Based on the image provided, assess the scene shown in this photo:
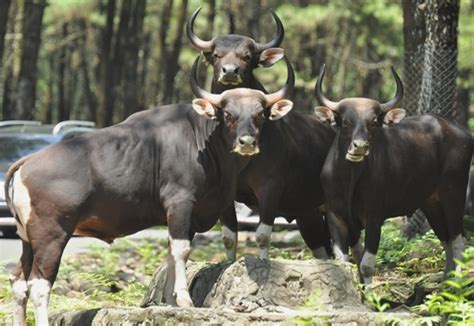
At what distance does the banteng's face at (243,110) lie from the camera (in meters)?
11.3

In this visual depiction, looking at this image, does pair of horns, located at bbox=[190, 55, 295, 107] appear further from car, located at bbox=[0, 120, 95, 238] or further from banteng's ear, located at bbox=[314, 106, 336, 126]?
car, located at bbox=[0, 120, 95, 238]

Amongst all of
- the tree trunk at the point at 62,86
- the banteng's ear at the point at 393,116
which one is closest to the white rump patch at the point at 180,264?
the banteng's ear at the point at 393,116

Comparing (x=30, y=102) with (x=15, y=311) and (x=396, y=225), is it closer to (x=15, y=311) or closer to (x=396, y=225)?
(x=396, y=225)

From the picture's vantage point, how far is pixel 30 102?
1267 inches

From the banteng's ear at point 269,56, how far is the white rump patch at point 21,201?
3471 mm

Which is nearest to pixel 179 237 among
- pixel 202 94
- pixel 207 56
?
pixel 202 94

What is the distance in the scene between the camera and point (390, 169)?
13.0 metres

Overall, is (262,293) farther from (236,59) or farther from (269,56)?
(269,56)

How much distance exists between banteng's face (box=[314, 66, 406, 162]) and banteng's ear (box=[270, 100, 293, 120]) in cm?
82

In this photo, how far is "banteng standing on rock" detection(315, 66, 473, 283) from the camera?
41.2 ft

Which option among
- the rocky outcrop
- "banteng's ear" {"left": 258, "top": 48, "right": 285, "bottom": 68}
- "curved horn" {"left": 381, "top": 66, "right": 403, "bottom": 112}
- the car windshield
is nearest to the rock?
the rocky outcrop

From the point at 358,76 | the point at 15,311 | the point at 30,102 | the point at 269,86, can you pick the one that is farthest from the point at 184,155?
the point at 358,76

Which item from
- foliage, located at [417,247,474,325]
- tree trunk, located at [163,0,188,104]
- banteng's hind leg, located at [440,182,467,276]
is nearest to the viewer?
foliage, located at [417,247,474,325]

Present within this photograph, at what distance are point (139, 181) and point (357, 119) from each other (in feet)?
7.82
